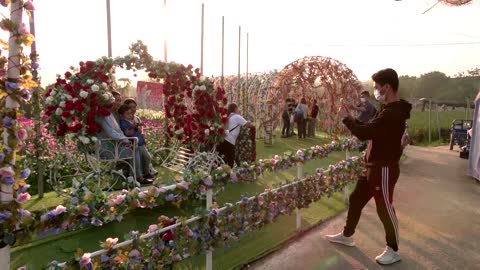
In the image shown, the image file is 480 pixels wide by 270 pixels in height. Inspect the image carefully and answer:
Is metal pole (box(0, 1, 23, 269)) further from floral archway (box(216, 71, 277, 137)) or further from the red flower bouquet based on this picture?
floral archway (box(216, 71, 277, 137))

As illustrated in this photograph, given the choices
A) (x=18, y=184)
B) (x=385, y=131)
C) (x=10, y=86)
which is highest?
(x=10, y=86)

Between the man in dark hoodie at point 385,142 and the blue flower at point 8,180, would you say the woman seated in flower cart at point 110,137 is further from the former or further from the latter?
the blue flower at point 8,180

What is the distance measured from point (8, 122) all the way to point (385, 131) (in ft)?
9.72

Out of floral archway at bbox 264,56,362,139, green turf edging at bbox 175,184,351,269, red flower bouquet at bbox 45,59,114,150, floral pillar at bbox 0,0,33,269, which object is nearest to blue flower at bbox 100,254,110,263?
floral pillar at bbox 0,0,33,269

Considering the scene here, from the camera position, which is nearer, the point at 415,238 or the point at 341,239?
the point at 341,239

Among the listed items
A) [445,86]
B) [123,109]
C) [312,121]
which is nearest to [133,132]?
[123,109]

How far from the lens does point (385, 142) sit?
11.8 ft

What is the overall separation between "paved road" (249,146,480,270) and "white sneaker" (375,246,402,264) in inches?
2.2

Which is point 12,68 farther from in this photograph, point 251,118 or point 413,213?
point 251,118

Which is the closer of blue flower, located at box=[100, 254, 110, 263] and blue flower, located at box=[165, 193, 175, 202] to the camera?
blue flower, located at box=[100, 254, 110, 263]

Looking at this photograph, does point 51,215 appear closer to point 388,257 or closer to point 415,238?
point 388,257

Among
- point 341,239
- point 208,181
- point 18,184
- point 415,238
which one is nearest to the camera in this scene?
point 18,184

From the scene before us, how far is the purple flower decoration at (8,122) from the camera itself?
1.74 metres

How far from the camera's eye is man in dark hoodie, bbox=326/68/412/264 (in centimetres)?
352
